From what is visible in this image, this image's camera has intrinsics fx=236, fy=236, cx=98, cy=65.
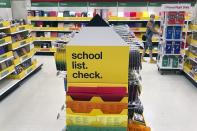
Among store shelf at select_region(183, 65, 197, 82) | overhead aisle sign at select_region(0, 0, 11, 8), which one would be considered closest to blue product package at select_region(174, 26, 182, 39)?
store shelf at select_region(183, 65, 197, 82)

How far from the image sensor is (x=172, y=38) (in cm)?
650

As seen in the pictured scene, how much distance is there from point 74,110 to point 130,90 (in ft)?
2.03

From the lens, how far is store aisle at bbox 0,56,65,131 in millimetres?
3891

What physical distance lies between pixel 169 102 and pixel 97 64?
3.54 metres

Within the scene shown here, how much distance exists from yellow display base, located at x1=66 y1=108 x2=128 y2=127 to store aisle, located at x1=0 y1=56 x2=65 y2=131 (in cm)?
215

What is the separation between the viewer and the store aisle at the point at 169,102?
3.95 m

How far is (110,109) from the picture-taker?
170 centimetres

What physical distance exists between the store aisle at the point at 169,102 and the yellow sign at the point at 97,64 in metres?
2.40

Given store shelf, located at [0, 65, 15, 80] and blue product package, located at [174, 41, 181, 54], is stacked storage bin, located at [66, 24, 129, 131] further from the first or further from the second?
blue product package, located at [174, 41, 181, 54]

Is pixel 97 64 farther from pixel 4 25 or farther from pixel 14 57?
pixel 14 57

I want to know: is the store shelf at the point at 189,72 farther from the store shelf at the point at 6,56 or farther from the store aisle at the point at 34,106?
the store shelf at the point at 6,56


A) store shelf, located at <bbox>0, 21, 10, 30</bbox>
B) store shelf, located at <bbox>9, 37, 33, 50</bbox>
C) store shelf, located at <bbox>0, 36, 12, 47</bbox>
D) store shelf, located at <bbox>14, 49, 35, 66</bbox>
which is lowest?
store shelf, located at <bbox>14, 49, 35, 66</bbox>

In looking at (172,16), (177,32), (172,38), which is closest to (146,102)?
(172,38)

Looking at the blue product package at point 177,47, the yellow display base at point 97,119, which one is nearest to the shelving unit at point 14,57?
the yellow display base at point 97,119
